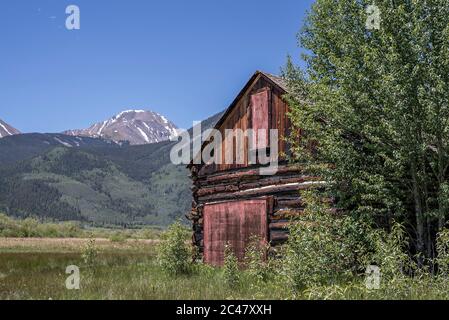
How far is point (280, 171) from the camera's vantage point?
63.3ft

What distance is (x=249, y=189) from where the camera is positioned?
20.6m

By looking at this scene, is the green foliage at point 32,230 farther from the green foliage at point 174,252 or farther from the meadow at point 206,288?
the green foliage at point 174,252

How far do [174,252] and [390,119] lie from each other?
8755mm

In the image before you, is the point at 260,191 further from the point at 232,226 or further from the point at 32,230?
the point at 32,230

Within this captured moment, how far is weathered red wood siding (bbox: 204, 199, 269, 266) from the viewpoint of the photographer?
1958 cm

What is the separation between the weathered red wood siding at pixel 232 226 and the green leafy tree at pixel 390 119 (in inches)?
141

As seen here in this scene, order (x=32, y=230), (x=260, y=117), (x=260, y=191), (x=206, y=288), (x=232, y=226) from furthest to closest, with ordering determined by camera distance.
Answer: (x=32, y=230) → (x=232, y=226) → (x=260, y=117) → (x=260, y=191) → (x=206, y=288)

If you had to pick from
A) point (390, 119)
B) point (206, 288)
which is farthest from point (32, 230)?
point (390, 119)

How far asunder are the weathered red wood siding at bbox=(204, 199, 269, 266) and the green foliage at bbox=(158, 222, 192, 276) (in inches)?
91.2

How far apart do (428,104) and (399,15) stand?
110 inches

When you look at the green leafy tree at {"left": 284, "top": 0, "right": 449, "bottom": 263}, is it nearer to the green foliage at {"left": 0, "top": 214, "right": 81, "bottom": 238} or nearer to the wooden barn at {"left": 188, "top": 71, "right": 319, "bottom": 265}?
the wooden barn at {"left": 188, "top": 71, "right": 319, "bottom": 265}

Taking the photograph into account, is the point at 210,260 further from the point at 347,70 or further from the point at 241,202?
the point at 347,70
